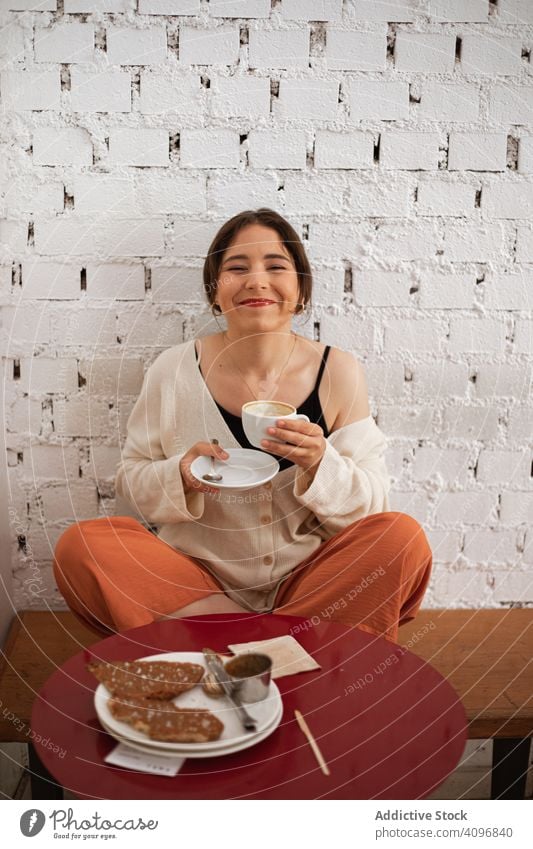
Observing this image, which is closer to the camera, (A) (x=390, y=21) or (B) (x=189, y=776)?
(B) (x=189, y=776)

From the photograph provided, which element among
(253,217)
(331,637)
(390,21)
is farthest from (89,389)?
(390,21)

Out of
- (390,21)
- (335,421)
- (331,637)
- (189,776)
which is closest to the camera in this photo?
(189,776)

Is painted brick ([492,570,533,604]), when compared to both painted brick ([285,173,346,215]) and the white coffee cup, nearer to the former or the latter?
the white coffee cup

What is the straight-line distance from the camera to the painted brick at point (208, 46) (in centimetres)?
88

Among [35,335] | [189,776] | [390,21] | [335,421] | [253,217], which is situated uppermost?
[390,21]

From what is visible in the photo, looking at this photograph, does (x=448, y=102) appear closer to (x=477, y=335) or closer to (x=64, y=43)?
(x=477, y=335)

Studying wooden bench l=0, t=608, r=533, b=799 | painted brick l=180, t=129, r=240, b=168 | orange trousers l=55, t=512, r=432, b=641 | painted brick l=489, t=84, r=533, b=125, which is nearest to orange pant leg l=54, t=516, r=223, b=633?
orange trousers l=55, t=512, r=432, b=641

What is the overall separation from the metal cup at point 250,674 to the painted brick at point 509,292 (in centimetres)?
57

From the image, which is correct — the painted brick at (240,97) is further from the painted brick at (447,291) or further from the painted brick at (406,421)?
the painted brick at (406,421)

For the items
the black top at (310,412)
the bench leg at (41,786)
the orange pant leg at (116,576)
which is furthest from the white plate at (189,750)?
the black top at (310,412)

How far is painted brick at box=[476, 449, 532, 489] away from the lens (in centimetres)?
106

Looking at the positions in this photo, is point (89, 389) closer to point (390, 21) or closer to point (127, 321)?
point (127, 321)

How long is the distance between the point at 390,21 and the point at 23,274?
1.75ft
